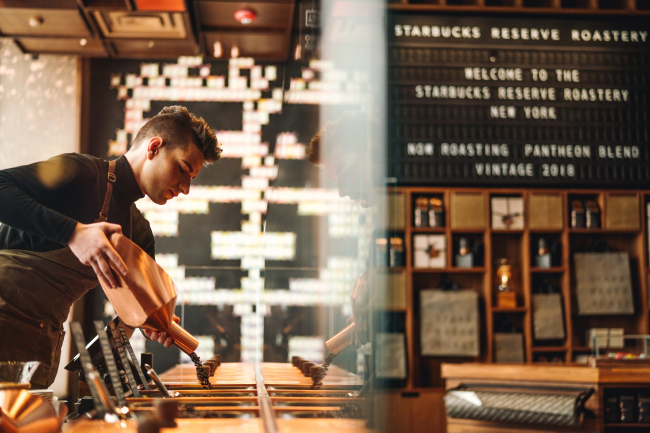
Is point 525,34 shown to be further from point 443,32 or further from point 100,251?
point 100,251

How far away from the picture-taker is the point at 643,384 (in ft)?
7.06

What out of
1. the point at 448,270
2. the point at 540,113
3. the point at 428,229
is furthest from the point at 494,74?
the point at 448,270

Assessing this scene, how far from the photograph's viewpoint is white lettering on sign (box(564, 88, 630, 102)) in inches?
120

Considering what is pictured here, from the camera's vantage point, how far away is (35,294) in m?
1.24

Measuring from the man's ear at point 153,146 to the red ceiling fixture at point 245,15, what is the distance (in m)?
2.41

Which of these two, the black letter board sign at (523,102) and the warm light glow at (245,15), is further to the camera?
the warm light glow at (245,15)

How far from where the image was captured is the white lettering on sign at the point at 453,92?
10.1 ft

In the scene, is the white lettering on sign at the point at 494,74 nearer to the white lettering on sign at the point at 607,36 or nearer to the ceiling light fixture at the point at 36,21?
the white lettering on sign at the point at 607,36

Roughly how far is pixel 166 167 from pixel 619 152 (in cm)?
262

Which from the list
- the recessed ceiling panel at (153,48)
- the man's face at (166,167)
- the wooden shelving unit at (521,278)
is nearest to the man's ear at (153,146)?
the man's face at (166,167)

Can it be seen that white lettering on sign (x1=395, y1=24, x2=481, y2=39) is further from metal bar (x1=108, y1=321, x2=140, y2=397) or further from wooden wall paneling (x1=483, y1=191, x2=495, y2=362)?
metal bar (x1=108, y1=321, x2=140, y2=397)

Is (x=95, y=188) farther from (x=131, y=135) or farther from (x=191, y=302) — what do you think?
(x=131, y=135)

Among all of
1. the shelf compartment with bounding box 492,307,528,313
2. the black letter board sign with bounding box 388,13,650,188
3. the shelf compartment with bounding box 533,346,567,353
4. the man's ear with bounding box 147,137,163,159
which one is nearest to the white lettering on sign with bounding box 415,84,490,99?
the black letter board sign with bounding box 388,13,650,188

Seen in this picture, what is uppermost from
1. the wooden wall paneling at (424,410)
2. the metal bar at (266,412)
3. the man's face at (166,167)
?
the man's face at (166,167)
